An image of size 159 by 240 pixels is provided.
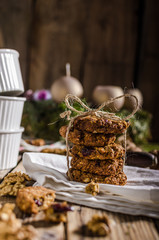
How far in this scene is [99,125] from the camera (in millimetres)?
1107

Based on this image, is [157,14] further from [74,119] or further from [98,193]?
[98,193]

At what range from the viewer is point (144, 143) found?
2707 millimetres

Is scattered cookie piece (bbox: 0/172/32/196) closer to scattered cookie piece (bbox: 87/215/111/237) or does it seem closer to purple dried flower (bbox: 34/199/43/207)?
purple dried flower (bbox: 34/199/43/207)

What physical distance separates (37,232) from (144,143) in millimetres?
2100

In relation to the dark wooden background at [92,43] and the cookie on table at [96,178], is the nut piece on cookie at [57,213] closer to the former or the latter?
the cookie on table at [96,178]

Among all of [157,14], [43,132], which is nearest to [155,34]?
[157,14]

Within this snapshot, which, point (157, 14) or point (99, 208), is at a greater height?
point (157, 14)

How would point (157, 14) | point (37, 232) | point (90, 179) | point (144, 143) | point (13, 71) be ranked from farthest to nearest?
point (157, 14) → point (144, 143) → point (13, 71) → point (90, 179) → point (37, 232)

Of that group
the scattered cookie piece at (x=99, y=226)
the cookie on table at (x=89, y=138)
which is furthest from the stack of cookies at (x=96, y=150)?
the scattered cookie piece at (x=99, y=226)

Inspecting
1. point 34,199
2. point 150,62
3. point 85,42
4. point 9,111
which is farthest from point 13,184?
point 150,62

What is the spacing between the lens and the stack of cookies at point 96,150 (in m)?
Result: 1.11

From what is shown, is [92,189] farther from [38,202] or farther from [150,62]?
[150,62]

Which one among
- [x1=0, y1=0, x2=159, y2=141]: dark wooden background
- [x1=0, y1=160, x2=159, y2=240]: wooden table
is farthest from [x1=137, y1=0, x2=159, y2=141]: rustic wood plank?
[x1=0, y1=160, x2=159, y2=240]: wooden table

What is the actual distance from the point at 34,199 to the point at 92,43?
99.5 inches
